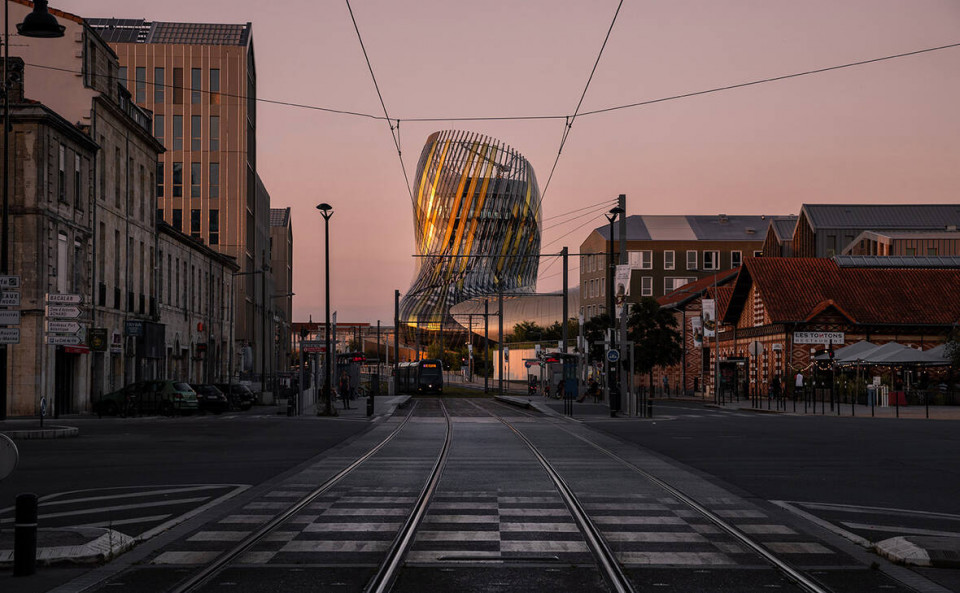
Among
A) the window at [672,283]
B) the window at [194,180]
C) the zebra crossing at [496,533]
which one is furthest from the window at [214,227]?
the zebra crossing at [496,533]

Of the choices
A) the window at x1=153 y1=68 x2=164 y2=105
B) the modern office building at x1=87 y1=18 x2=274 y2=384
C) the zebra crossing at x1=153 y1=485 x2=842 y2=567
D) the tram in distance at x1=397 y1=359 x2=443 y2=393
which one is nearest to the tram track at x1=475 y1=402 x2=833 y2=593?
the zebra crossing at x1=153 y1=485 x2=842 y2=567

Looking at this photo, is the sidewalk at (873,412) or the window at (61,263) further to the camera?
the sidewalk at (873,412)

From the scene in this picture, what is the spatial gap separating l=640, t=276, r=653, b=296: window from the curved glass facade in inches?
1381

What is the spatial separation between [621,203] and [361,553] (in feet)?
126

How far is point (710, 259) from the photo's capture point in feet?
433

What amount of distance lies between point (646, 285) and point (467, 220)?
41730 mm

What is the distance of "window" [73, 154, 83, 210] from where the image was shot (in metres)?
47.5

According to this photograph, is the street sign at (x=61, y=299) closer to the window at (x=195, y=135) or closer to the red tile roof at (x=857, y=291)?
the red tile roof at (x=857, y=291)

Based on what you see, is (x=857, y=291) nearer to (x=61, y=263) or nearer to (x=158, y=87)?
(x=61, y=263)

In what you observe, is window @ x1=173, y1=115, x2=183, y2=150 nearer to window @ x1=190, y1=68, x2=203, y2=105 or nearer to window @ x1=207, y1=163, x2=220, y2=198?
window @ x1=190, y1=68, x2=203, y2=105

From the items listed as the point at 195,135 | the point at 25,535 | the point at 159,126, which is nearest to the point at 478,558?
the point at 25,535

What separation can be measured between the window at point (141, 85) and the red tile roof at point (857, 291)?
161 ft

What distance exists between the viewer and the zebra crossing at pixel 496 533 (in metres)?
11.0

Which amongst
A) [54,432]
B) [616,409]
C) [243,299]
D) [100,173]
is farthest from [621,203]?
[243,299]
